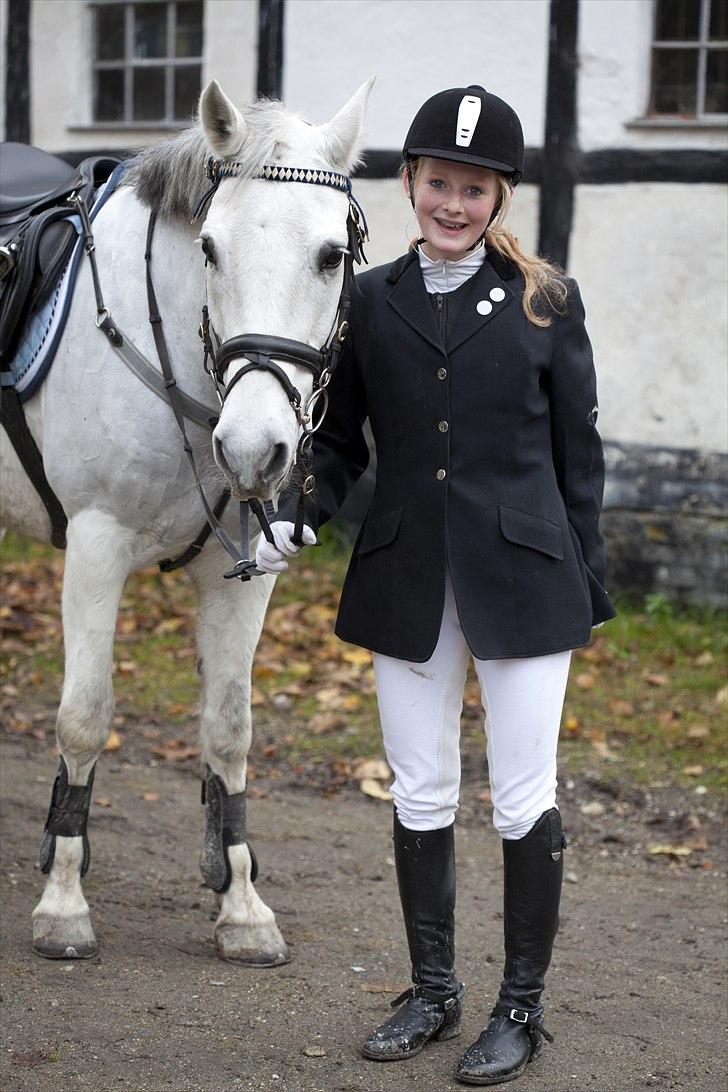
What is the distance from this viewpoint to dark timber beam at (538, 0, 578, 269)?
7.08 meters

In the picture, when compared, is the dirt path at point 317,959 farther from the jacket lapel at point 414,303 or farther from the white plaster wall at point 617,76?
the white plaster wall at point 617,76

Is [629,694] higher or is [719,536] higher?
[719,536]

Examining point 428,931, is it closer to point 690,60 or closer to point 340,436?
point 340,436

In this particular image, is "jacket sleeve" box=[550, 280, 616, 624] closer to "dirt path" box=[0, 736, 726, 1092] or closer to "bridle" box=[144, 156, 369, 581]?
"bridle" box=[144, 156, 369, 581]

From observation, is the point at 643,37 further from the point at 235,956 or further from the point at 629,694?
the point at 235,956

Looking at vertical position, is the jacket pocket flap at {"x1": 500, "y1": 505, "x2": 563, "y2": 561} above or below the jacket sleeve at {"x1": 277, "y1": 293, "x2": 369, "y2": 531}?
below

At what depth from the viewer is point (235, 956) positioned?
359 cm

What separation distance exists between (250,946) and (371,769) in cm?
A: 175

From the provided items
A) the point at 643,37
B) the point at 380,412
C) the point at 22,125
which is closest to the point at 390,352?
the point at 380,412

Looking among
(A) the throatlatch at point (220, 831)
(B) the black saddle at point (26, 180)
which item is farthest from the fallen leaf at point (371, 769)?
(B) the black saddle at point (26, 180)

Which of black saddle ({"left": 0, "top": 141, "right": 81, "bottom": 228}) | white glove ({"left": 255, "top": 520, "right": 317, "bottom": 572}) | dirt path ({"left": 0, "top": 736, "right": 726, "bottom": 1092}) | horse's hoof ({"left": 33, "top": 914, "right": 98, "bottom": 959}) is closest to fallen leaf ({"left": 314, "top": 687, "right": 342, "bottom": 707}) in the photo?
dirt path ({"left": 0, "top": 736, "right": 726, "bottom": 1092})

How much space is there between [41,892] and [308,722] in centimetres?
197

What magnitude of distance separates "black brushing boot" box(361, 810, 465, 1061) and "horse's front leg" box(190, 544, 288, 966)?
2.10ft

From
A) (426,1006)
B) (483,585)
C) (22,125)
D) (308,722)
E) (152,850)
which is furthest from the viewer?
(22,125)
